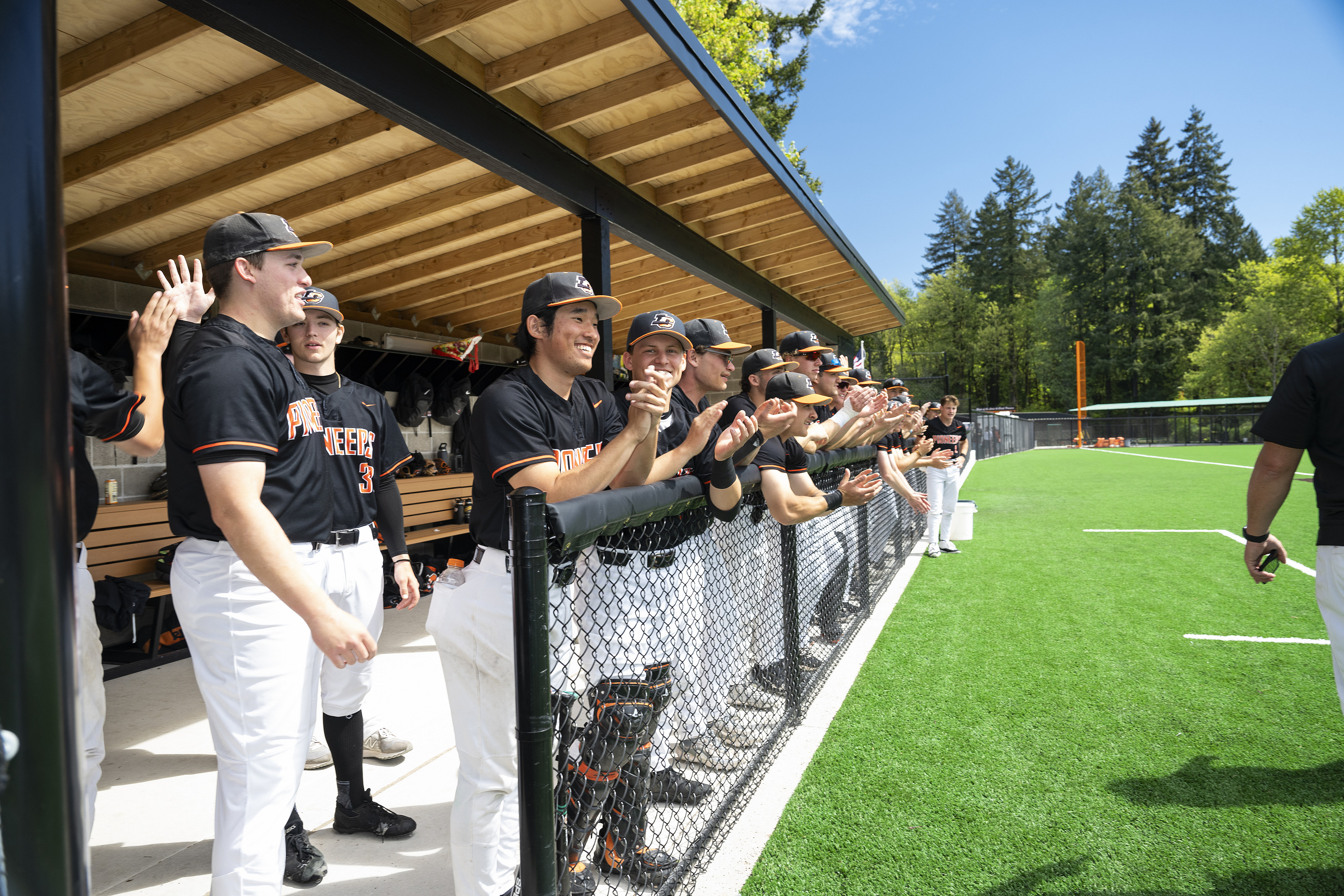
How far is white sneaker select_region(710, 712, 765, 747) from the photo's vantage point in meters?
3.68

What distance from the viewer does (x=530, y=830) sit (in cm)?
164

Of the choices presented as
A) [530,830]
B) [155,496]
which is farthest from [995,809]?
[155,496]

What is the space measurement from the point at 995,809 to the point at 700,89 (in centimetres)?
372

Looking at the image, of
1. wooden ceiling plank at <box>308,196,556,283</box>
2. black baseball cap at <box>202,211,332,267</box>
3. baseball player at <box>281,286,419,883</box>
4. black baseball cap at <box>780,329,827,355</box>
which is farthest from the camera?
wooden ceiling plank at <box>308,196,556,283</box>

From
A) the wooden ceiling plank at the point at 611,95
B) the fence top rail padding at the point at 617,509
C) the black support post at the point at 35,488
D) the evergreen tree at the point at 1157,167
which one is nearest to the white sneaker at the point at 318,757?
the fence top rail padding at the point at 617,509

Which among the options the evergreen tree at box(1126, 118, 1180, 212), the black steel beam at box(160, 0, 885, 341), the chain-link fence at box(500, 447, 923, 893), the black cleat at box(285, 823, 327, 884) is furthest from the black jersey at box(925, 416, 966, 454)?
the evergreen tree at box(1126, 118, 1180, 212)

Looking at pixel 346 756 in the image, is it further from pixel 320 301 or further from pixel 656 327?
pixel 656 327

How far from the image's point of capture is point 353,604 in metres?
2.93

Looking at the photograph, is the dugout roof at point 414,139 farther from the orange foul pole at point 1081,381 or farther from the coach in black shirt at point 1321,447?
the orange foul pole at point 1081,381

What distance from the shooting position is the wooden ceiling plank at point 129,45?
308cm

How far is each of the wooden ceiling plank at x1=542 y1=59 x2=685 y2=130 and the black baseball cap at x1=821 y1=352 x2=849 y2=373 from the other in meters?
2.15

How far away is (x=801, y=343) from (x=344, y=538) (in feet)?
10.8

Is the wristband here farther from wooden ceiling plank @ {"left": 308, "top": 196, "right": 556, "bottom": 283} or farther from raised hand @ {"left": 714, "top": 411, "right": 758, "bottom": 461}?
wooden ceiling plank @ {"left": 308, "top": 196, "right": 556, "bottom": 283}

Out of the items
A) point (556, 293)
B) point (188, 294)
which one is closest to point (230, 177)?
point (188, 294)
